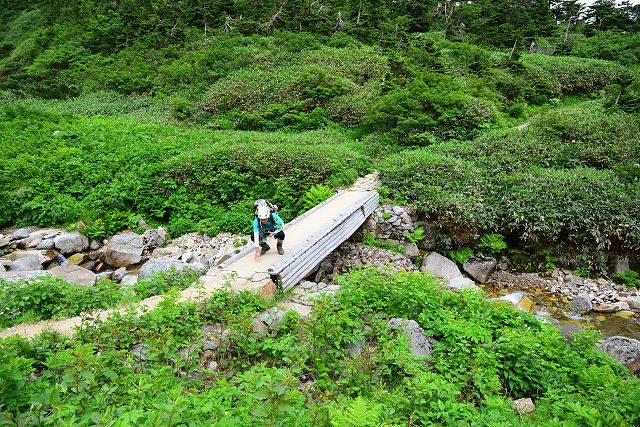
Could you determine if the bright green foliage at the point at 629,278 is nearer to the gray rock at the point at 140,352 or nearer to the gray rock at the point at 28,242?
the gray rock at the point at 140,352

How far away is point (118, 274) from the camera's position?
1003 cm

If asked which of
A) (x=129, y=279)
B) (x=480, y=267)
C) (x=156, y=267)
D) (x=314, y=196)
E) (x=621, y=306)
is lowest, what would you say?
(x=621, y=306)

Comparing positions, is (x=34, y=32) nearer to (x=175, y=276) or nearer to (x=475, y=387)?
(x=175, y=276)

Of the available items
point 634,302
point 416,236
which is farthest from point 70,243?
point 634,302

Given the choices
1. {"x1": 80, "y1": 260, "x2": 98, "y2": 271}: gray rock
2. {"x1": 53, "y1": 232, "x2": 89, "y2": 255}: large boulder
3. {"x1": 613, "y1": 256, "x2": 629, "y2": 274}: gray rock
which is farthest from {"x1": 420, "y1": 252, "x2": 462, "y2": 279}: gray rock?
{"x1": 53, "y1": 232, "x2": 89, "y2": 255}: large boulder

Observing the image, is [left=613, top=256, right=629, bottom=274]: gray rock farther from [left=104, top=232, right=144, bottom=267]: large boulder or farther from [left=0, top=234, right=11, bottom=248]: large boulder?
[left=0, top=234, right=11, bottom=248]: large boulder

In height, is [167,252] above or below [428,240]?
below

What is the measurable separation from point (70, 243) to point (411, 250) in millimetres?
10155

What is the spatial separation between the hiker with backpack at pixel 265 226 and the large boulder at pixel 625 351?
20.7 ft

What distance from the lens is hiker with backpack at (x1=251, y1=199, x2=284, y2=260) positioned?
7.89 meters

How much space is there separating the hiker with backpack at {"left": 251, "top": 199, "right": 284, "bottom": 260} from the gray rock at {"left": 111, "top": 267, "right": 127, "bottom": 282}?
172 inches

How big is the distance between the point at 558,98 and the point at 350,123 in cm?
1443

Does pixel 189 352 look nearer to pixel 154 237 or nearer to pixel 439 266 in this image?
pixel 154 237

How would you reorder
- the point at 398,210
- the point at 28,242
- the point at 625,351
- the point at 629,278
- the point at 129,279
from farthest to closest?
the point at 398,210 → the point at 28,242 → the point at 629,278 → the point at 129,279 → the point at 625,351
